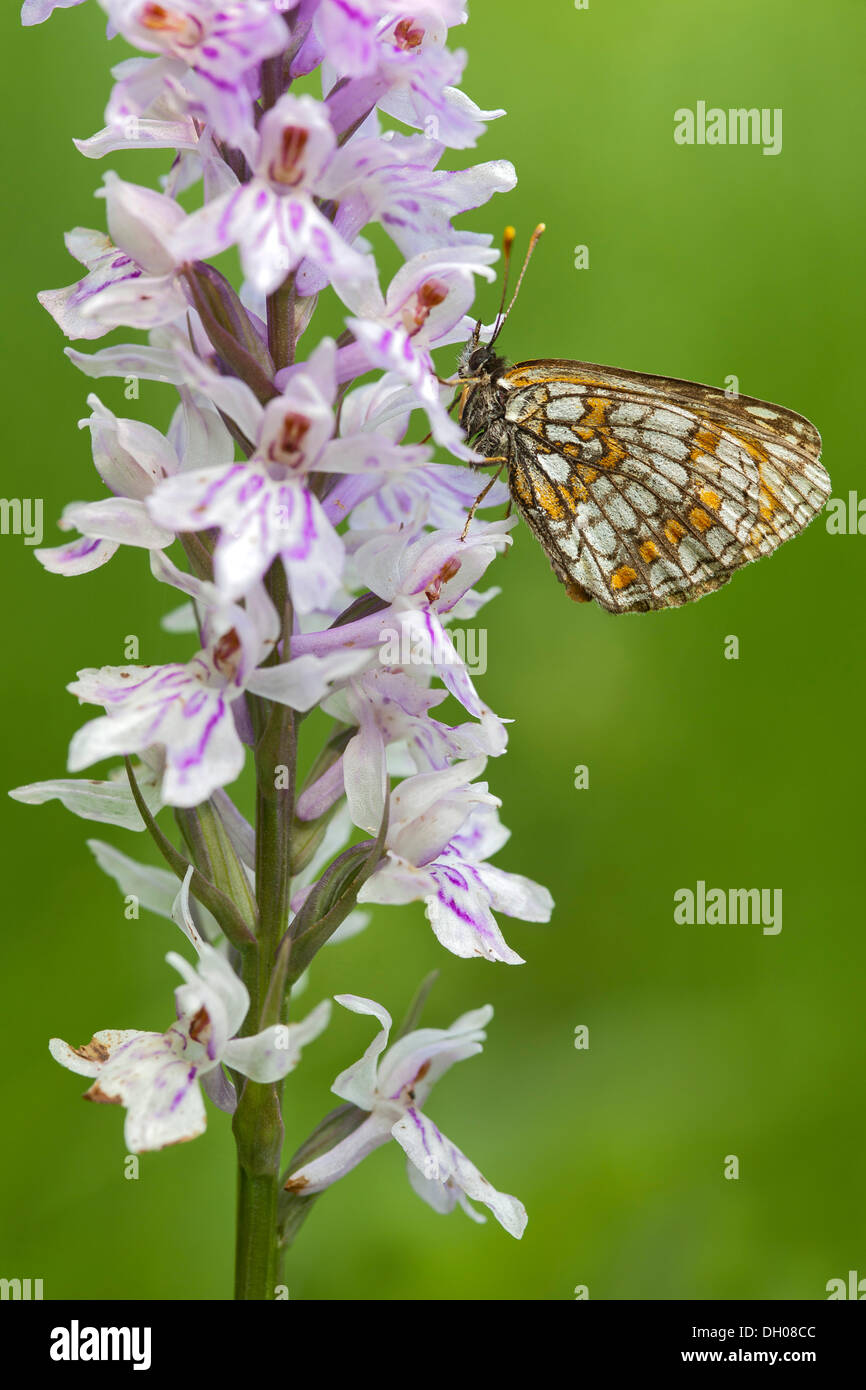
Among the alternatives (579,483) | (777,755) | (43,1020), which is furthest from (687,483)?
(43,1020)

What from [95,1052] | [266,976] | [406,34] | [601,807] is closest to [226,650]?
[266,976]

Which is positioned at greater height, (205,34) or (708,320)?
(708,320)

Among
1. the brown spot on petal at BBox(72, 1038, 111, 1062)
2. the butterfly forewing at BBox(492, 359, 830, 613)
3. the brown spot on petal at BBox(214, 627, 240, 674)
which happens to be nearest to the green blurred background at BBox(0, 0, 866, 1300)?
the butterfly forewing at BBox(492, 359, 830, 613)

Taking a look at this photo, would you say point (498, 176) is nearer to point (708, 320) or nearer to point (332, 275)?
point (332, 275)

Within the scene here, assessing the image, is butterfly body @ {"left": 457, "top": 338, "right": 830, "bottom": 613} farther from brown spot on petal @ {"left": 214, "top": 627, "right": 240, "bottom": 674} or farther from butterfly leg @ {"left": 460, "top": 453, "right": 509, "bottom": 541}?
brown spot on petal @ {"left": 214, "top": 627, "right": 240, "bottom": 674}

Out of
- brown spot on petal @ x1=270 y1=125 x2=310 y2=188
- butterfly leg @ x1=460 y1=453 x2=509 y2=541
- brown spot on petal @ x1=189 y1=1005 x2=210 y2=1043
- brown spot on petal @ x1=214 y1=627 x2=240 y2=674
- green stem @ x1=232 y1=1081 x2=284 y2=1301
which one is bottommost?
green stem @ x1=232 y1=1081 x2=284 y2=1301

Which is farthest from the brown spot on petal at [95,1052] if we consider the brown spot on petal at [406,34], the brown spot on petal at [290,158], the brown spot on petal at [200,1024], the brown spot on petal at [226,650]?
the brown spot on petal at [406,34]

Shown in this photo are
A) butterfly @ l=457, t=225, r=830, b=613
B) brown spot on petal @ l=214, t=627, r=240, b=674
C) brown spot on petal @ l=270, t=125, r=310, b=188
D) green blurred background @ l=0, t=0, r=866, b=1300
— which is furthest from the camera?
green blurred background @ l=0, t=0, r=866, b=1300

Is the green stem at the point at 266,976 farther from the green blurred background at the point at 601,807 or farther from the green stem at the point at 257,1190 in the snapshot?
the green blurred background at the point at 601,807
